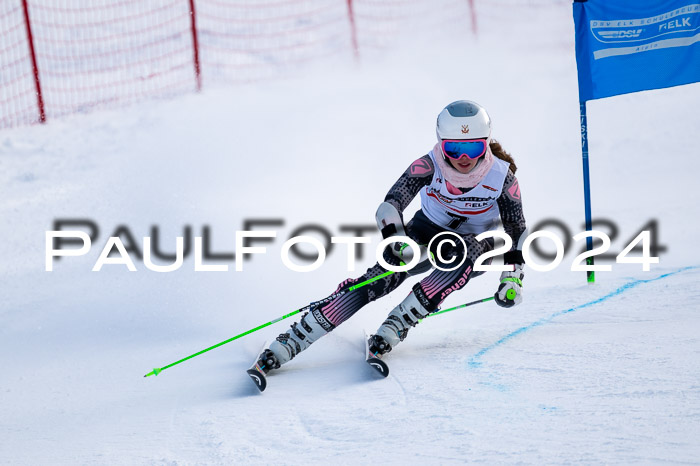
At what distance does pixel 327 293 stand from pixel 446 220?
1.56 meters

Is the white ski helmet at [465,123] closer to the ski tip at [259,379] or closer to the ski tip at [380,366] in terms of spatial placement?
the ski tip at [380,366]

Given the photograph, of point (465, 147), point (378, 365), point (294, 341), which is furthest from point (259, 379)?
point (465, 147)

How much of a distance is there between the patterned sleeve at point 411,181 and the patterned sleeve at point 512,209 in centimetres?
40

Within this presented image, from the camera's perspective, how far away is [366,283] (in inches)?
149

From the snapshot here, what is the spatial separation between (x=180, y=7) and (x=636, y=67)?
10691 mm

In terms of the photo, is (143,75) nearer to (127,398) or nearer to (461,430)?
(127,398)

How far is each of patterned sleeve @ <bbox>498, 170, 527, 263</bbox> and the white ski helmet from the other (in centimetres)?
33

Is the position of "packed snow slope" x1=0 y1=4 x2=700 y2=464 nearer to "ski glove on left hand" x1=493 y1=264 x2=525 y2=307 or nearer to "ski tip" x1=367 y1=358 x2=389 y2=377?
"ski tip" x1=367 y1=358 x2=389 y2=377

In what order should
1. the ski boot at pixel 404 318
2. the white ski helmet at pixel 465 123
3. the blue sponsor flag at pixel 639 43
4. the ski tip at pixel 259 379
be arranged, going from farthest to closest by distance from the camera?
the blue sponsor flag at pixel 639 43 < the ski boot at pixel 404 318 < the white ski helmet at pixel 465 123 < the ski tip at pixel 259 379

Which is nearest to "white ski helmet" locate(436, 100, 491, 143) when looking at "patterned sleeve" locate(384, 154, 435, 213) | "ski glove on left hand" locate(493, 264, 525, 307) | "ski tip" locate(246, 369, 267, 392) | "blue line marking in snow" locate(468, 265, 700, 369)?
"patterned sleeve" locate(384, 154, 435, 213)

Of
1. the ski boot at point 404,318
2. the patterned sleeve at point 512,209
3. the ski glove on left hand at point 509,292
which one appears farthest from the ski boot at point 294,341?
the patterned sleeve at point 512,209

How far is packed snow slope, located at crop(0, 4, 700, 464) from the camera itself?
9.37 feet

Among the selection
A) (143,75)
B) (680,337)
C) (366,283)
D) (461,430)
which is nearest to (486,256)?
(366,283)

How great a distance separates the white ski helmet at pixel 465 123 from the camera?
3547 millimetres
